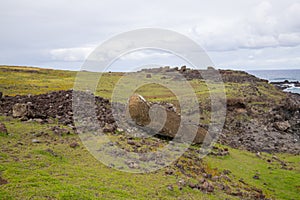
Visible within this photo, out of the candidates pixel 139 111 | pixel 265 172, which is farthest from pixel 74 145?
pixel 265 172

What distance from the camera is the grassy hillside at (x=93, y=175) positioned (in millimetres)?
13398

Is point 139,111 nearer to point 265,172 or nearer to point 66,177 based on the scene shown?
point 66,177

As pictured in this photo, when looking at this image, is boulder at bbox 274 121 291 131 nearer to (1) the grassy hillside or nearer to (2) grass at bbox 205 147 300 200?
(2) grass at bbox 205 147 300 200

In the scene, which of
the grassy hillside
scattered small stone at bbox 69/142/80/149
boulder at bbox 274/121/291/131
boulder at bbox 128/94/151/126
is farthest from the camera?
boulder at bbox 274/121/291/131

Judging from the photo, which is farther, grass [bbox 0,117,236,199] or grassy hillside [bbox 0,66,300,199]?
grassy hillside [bbox 0,66,300,199]

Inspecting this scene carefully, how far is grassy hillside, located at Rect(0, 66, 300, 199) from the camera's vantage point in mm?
13398

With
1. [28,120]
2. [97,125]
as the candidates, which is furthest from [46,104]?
[97,125]

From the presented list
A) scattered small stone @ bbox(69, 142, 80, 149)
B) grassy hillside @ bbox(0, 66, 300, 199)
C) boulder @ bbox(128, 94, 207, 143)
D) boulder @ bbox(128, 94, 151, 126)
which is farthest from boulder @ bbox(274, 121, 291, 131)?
scattered small stone @ bbox(69, 142, 80, 149)

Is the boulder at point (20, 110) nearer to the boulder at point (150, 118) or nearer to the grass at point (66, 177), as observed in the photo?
the grass at point (66, 177)

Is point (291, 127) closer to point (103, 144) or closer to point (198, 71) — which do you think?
point (103, 144)

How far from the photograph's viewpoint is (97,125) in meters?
25.0

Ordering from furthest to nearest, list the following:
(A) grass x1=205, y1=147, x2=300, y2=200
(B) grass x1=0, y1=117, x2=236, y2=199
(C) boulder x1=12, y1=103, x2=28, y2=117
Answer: (C) boulder x1=12, y1=103, x2=28, y2=117 → (A) grass x1=205, y1=147, x2=300, y2=200 → (B) grass x1=0, y1=117, x2=236, y2=199

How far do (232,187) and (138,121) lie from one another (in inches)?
379

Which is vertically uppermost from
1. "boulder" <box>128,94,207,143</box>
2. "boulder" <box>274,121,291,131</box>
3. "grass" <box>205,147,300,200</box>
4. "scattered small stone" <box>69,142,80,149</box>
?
"boulder" <box>128,94,207,143</box>
